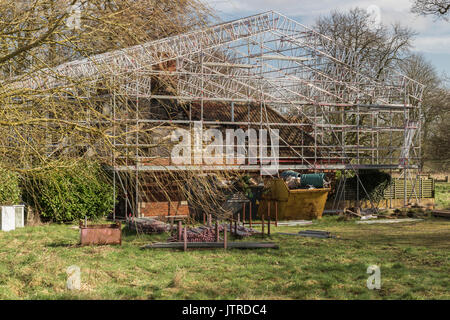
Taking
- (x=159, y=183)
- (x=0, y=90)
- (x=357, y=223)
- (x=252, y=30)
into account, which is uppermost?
(x=252, y=30)

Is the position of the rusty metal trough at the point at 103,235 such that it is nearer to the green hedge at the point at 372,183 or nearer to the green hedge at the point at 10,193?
the green hedge at the point at 10,193

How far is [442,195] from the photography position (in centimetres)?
3059

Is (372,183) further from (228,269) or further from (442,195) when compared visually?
(228,269)

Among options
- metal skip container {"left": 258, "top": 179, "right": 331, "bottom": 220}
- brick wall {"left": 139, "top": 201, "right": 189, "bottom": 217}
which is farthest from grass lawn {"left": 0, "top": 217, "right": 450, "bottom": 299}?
brick wall {"left": 139, "top": 201, "right": 189, "bottom": 217}

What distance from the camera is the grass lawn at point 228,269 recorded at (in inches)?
310

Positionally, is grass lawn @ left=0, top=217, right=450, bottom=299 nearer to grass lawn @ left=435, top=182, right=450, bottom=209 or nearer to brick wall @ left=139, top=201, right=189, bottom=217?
A: brick wall @ left=139, top=201, right=189, bottom=217

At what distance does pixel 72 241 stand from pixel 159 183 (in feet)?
23.0

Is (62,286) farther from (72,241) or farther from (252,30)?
(252,30)

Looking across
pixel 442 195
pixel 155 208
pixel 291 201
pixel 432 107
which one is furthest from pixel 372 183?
pixel 432 107

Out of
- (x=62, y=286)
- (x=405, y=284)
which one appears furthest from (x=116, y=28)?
(x=405, y=284)

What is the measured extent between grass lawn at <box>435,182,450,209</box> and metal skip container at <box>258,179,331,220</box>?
7654 millimetres

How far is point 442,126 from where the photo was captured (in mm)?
31469

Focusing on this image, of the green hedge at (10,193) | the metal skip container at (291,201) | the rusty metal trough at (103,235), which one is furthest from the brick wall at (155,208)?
the rusty metal trough at (103,235)
